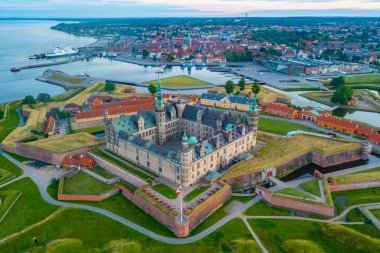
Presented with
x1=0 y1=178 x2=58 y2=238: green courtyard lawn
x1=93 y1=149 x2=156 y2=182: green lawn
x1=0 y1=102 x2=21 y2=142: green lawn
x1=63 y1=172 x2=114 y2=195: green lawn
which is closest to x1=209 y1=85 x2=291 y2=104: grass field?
x1=93 y1=149 x2=156 y2=182: green lawn

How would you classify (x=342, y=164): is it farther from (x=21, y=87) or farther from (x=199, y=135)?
(x=21, y=87)

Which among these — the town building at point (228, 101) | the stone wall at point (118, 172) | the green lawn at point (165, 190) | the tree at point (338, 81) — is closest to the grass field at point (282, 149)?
the green lawn at point (165, 190)

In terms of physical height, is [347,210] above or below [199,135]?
below

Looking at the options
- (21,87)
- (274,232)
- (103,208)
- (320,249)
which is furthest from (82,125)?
(21,87)

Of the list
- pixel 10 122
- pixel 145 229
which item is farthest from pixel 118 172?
pixel 10 122

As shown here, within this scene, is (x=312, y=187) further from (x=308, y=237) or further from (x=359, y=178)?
(x=308, y=237)
